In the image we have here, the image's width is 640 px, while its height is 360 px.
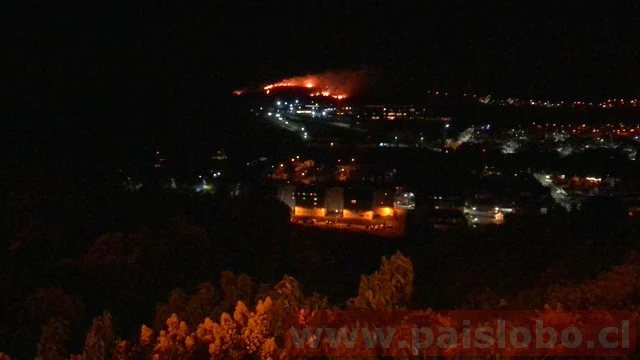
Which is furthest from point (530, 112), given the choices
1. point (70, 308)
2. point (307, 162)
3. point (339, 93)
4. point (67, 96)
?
point (70, 308)

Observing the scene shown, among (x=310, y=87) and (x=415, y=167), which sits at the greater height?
(x=310, y=87)

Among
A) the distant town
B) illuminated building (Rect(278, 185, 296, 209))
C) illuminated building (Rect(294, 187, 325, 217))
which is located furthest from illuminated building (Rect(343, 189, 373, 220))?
illuminated building (Rect(278, 185, 296, 209))

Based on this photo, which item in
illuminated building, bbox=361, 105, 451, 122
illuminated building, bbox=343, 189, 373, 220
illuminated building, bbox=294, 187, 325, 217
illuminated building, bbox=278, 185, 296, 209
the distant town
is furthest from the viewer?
illuminated building, bbox=361, 105, 451, 122

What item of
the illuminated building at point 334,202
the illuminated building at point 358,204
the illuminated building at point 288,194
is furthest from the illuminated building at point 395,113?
the illuminated building at point 288,194

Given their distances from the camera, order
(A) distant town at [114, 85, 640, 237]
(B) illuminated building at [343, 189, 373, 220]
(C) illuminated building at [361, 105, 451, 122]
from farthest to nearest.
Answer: (C) illuminated building at [361, 105, 451, 122] < (B) illuminated building at [343, 189, 373, 220] < (A) distant town at [114, 85, 640, 237]

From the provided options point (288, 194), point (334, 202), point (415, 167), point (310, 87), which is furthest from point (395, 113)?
point (288, 194)

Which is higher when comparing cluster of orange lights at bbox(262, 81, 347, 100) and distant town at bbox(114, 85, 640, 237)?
cluster of orange lights at bbox(262, 81, 347, 100)

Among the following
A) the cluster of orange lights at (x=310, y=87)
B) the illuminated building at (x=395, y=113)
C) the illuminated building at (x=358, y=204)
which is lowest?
the illuminated building at (x=358, y=204)

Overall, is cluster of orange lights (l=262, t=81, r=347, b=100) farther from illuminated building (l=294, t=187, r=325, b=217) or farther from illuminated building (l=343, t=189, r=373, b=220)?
illuminated building (l=294, t=187, r=325, b=217)

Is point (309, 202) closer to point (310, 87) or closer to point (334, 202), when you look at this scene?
point (334, 202)

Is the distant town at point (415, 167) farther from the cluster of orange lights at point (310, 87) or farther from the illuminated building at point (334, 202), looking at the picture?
the cluster of orange lights at point (310, 87)

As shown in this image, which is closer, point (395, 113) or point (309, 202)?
point (309, 202)

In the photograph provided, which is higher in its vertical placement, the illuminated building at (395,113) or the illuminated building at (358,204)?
the illuminated building at (395,113)

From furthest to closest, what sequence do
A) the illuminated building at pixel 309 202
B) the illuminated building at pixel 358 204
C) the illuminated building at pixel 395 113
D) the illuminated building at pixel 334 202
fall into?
1. the illuminated building at pixel 395 113
2. the illuminated building at pixel 334 202
3. the illuminated building at pixel 358 204
4. the illuminated building at pixel 309 202
